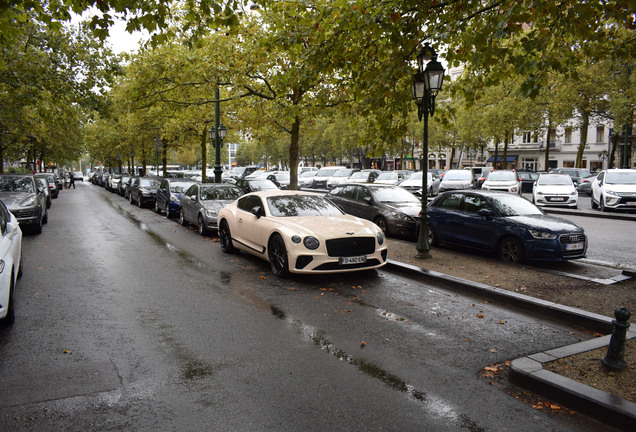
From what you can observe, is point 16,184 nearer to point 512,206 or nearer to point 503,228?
point 503,228

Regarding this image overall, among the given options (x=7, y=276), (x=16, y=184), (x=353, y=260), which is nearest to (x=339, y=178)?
(x=16, y=184)

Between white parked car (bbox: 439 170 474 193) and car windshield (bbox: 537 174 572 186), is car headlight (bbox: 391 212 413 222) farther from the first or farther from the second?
white parked car (bbox: 439 170 474 193)

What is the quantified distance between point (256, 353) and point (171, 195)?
14.2 meters

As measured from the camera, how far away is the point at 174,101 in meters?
17.4

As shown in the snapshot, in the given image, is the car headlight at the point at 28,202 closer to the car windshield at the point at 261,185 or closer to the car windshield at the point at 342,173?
the car windshield at the point at 261,185

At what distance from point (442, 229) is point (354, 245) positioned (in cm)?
382

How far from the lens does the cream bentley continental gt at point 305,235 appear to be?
7.46 meters

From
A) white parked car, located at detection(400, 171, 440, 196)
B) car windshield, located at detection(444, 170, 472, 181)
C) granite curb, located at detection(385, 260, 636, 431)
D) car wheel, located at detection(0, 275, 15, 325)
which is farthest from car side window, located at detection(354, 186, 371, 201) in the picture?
car windshield, located at detection(444, 170, 472, 181)

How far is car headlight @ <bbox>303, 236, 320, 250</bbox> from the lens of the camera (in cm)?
742

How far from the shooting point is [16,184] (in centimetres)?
1494

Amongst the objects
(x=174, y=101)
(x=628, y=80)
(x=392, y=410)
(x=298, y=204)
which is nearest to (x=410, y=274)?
(x=298, y=204)

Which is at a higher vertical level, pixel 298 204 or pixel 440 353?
pixel 298 204

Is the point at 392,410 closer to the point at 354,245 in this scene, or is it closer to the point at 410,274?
the point at 354,245

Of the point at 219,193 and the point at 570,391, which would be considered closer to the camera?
the point at 570,391
